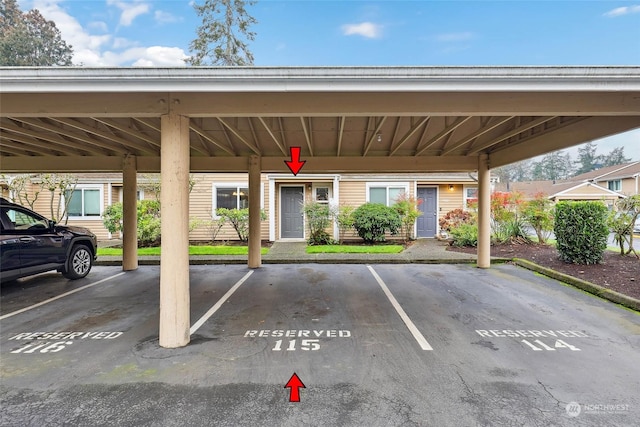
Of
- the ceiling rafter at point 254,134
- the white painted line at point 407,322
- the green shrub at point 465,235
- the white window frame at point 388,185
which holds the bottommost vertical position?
the white painted line at point 407,322

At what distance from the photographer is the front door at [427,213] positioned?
1320 cm

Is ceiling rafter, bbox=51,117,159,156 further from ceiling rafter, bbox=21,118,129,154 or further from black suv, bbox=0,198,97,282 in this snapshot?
black suv, bbox=0,198,97,282

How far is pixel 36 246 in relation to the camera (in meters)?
5.70

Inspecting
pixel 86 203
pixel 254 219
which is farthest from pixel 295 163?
pixel 86 203

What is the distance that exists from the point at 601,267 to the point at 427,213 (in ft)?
22.3

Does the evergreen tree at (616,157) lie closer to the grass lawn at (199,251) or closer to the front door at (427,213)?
the front door at (427,213)

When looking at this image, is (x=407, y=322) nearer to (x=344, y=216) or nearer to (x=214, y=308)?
(x=214, y=308)

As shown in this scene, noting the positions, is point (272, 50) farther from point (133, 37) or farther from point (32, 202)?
point (32, 202)

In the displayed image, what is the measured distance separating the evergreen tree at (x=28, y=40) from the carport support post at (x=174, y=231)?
3007 cm

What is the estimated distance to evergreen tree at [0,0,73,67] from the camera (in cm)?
2303

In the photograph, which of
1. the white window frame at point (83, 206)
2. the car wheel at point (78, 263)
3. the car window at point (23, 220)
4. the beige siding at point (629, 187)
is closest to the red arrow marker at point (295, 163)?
the car wheel at point (78, 263)

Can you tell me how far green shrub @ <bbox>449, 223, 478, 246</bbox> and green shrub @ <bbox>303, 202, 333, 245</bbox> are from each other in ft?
14.8

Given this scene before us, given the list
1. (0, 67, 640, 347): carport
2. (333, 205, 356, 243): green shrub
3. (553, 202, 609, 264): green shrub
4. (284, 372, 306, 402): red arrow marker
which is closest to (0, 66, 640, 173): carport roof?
(0, 67, 640, 347): carport

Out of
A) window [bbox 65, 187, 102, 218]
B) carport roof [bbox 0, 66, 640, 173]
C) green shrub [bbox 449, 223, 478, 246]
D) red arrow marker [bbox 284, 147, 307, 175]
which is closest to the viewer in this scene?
carport roof [bbox 0, 66, 640, 173]
